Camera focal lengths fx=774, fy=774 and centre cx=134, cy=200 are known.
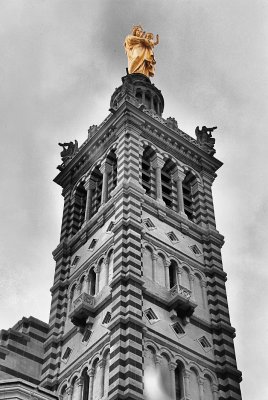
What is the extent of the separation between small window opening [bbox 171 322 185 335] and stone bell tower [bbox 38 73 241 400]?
47 mm

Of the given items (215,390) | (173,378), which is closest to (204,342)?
(215,390)

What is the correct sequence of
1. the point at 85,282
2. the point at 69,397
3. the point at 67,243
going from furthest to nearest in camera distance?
1. the point at 67,243
2. the point at 85,282
3. the point at 69,397

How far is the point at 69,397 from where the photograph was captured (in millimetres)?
30281

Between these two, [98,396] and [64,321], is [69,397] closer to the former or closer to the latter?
[98,396]

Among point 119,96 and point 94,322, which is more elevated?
point 119,96

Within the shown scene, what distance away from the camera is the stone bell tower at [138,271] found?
2942cm

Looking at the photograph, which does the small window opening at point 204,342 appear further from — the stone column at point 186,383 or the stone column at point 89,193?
the stone column at point 89,193

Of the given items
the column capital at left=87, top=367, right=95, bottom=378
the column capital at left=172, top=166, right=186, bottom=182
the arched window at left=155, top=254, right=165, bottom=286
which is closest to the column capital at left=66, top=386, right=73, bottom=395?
the column capital at left=87, top=367, right=95, bottom=378

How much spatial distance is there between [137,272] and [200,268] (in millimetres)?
4952

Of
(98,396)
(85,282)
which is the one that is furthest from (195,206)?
(98,396)

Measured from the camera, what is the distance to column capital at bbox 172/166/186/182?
132 feet

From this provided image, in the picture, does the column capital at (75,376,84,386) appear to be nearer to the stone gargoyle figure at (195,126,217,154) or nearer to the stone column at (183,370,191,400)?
the stone column at (183,370,191,400)

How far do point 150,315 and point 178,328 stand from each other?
1.45 meters

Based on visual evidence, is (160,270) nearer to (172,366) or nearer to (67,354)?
Answer: (172,366)
